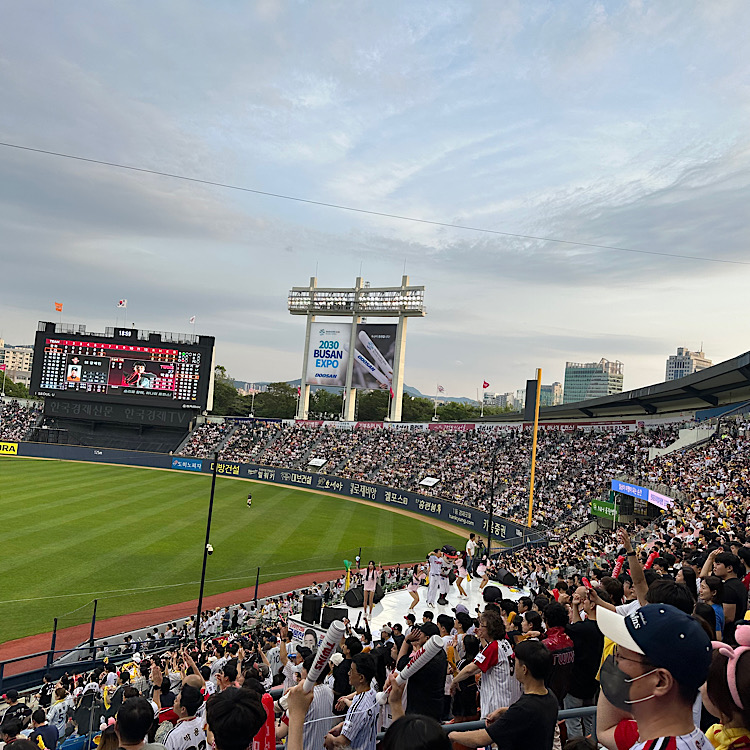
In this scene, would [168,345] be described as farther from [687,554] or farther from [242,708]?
[242,708]

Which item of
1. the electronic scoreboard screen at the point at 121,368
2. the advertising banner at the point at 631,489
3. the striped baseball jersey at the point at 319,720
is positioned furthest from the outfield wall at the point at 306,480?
the striped baseball jersey at the point at 319,720

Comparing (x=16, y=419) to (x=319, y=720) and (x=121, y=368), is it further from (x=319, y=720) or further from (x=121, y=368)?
(x=319, y=720)

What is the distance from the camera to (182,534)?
2756 centimetres

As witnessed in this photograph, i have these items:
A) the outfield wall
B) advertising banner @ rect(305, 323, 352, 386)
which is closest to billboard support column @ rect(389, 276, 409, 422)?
advertising banner @ rect(305, 323, 352, 386)

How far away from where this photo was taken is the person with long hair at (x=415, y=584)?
607 inches

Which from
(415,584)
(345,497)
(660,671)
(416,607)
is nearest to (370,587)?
(416,607)

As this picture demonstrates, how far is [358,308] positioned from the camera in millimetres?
58312

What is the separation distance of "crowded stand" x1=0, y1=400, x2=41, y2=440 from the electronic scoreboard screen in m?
6.32

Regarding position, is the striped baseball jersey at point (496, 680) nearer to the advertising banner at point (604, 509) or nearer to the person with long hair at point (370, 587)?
the person with long hair at point (370, 587)

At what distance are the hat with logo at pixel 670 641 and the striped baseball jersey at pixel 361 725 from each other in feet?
8.19

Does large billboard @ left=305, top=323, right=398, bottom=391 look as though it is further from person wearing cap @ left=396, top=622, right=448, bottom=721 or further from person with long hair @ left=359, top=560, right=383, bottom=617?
person wearing cap @ left=396, top=622, right=448, bottom=721

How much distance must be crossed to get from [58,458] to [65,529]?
29.9m

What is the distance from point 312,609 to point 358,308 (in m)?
45.5

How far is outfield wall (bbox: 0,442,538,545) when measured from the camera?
3341cm
